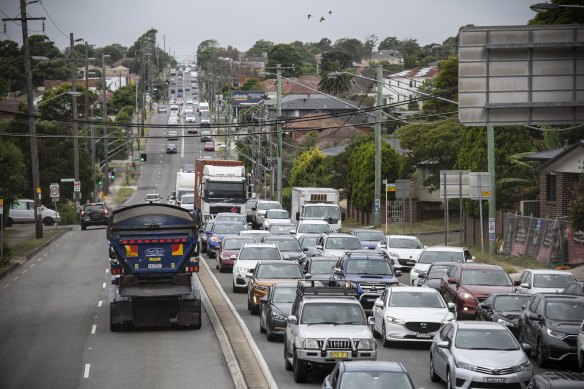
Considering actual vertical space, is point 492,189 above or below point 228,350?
above

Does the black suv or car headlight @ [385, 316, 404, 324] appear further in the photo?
the black suv

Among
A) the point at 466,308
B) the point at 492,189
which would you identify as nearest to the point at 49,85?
the point at 492,189

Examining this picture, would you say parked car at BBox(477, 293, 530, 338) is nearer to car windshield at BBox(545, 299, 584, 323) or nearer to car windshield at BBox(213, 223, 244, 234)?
car windshield at BBox(545, 299, 584, 323)

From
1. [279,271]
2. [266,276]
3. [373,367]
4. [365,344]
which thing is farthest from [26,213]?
[373,367]

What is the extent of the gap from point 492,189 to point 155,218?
1910cm

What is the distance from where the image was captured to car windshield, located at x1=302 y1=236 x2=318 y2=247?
Result: 4291cm

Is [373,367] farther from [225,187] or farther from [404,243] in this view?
[225,187]

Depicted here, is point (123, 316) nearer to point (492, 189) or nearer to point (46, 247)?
point (492, 189)

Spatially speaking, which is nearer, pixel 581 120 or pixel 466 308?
pixel 581 120

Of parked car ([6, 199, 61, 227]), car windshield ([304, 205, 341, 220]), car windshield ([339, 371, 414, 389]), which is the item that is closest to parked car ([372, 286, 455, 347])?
car windshield ([339, 371, 414, 389])

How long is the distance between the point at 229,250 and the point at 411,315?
60.0 feet

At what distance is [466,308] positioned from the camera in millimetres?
26172

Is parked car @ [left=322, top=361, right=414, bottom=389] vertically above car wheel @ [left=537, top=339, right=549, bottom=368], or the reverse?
parked car @ [left=322, top=361, right=414, bottom=389]

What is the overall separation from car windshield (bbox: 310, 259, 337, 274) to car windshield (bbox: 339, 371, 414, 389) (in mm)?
17953
